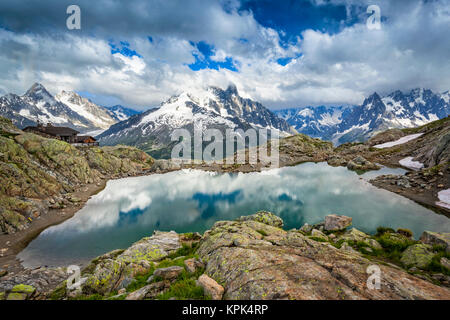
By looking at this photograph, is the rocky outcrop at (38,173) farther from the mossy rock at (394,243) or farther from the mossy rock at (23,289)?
the mossy rock at (394,243)

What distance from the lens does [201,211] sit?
4531cm

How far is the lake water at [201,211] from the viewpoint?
1257 inches

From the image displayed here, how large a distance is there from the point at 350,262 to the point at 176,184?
6936cm

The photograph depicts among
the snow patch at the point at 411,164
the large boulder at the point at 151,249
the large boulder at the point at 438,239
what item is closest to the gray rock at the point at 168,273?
the large boulder at the point at 151,249

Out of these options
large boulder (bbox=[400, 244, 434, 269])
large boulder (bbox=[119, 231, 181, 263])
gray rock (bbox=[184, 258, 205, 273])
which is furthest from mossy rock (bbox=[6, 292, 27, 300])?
large boulder (bbox=[400, 244, 434, 269])

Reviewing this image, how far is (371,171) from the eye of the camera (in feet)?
259

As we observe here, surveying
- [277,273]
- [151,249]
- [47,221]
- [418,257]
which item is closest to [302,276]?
[277,273]

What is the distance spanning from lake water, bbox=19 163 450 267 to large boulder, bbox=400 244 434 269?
17.5 m

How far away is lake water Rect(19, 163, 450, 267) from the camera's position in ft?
105

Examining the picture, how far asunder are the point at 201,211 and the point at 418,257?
37487 millimetres

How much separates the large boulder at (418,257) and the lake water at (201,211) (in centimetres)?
1751

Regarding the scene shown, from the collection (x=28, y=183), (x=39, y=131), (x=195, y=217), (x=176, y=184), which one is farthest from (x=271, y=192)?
(x=39, y=131)
